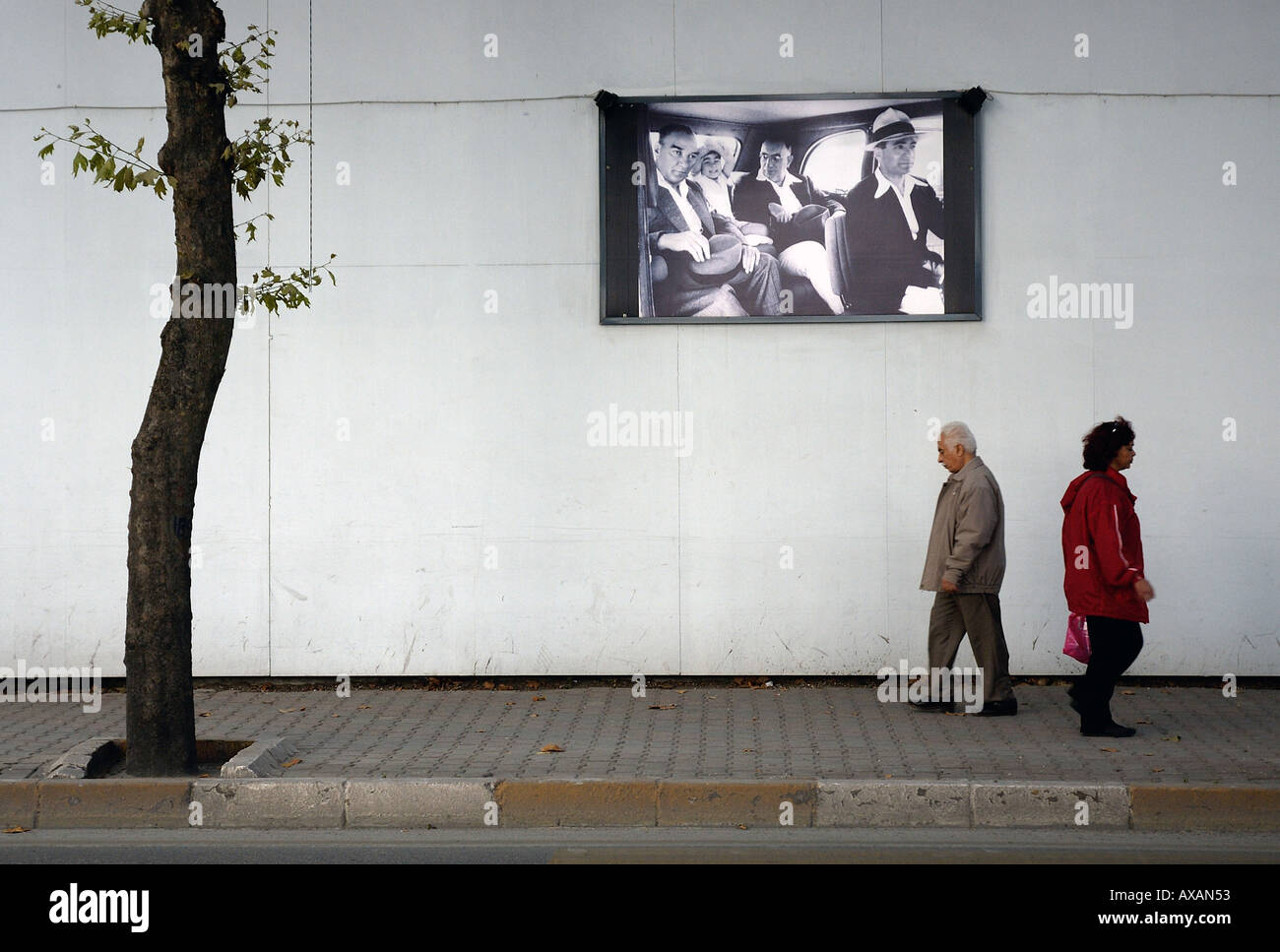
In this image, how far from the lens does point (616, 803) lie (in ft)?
20.4

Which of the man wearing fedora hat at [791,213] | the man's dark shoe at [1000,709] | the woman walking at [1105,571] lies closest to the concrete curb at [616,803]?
the woman walking at [1105,571]

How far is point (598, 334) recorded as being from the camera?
943 centimetres

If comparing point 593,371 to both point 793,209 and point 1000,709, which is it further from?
point 1000,709

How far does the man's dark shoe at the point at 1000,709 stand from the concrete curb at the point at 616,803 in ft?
6.03

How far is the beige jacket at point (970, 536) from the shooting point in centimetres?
794

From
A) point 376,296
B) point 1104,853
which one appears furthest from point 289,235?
point 1104,853

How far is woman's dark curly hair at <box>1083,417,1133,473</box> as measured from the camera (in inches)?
290

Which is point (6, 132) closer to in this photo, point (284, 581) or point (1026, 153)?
point (284, 581)

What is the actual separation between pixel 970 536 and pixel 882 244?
2.57m

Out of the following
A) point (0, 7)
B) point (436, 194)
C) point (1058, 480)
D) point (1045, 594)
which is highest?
point (0, 7)

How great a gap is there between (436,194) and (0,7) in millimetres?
3597

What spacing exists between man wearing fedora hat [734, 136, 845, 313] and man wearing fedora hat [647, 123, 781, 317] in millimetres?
161

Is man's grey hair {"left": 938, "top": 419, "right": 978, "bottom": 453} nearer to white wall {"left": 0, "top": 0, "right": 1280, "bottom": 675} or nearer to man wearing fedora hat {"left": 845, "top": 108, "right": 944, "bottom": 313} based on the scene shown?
white wall {"left": 0, "top": 0, "right": 1280, "bottom": 675}

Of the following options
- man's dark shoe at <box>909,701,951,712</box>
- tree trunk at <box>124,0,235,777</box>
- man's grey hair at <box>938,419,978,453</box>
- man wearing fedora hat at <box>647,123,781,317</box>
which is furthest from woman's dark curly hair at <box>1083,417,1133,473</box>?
tree trunk at <box>124,0,235,777</box>
